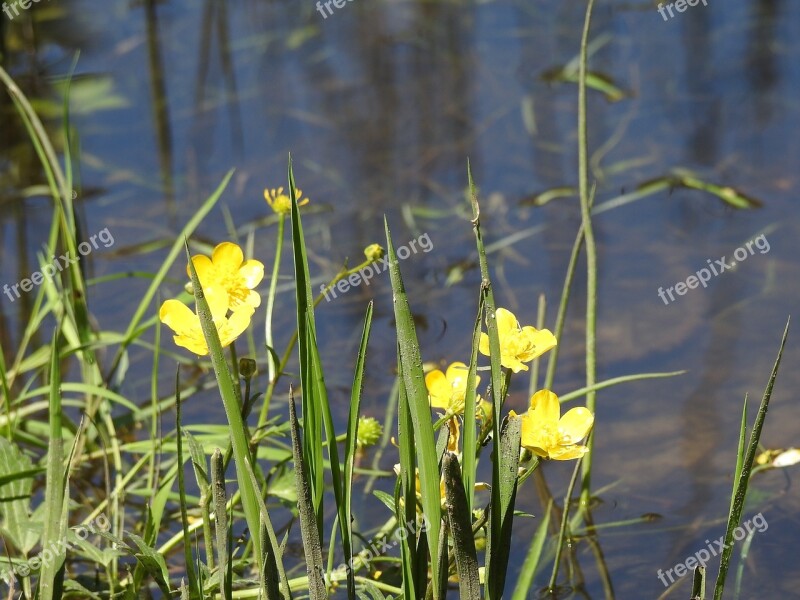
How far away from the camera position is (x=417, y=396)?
128 centimetres

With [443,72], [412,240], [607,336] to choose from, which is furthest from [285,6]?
[607,336]

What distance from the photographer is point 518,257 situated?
10.3 ft

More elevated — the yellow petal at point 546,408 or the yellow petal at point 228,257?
the yellow petal at point 228,257

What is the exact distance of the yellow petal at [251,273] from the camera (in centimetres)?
153

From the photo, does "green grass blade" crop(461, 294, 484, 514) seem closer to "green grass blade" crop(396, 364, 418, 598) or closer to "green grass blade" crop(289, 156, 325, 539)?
"green grass blade" crop(396, 364, 418, 598)

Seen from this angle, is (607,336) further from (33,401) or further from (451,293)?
(33,401)

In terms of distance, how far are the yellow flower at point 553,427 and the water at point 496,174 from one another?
2.05 ft

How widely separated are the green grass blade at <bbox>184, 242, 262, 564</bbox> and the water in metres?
0.78

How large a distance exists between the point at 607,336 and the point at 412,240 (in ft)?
2.50

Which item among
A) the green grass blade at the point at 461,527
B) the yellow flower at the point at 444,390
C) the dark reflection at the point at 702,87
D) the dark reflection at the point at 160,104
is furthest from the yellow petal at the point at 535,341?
the dark reflection at the point at 702,87

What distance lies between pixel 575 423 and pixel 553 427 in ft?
0.12

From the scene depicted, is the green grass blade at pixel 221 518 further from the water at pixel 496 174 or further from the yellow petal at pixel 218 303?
the water at pixel 496 174

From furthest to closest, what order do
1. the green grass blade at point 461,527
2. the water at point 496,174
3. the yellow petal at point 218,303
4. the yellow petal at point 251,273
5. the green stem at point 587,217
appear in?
the water at point 496,174 → the green stem at point 587,217 → the yellow petal at point 251,273 → the yellow petal at point 218,303 → the green grass blade at point 461,527

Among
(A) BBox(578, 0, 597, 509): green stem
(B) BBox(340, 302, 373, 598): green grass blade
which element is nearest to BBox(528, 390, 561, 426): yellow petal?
(B) BBox(340, 302, 373, 598): green grass blade
